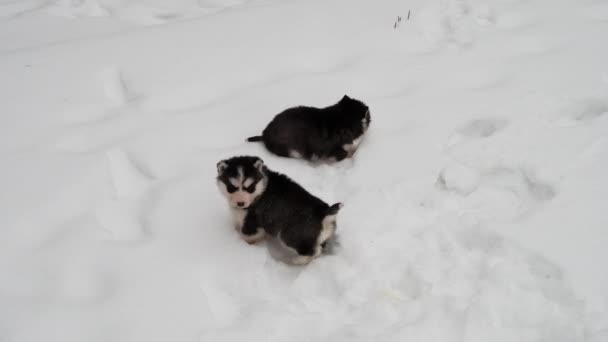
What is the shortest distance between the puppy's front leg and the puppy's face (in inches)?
4.4

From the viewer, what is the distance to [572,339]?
2.86 meters

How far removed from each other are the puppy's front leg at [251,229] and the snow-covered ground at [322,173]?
13 centimetres

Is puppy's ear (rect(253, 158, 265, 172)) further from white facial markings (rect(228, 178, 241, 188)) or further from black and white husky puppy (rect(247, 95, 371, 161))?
black and white husky puppy (rect(247, 95, 371, 161))

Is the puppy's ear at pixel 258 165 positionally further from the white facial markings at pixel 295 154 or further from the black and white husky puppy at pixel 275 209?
the white facial markings at pixel 295 154

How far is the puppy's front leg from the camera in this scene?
4070 mm

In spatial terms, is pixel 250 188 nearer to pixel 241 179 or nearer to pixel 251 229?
pixel 241 179

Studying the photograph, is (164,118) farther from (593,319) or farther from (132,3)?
(593,319)

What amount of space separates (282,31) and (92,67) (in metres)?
2.63

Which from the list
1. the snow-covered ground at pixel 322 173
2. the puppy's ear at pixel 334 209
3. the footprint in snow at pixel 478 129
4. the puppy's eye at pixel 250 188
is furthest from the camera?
the footprint in snow at pixel 478 129

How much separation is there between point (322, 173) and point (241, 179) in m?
1.23

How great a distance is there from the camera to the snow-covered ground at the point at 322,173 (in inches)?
131

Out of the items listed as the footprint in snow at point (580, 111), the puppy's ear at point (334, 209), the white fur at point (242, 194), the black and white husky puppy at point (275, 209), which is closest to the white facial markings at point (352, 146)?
the black and white husky puppy at point (275, 209)

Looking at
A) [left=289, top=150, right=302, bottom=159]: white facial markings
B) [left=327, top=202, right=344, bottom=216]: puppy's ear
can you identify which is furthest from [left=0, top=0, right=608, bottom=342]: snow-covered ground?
[left=327, top=202, right=344, bottom=216]: puppy's ear

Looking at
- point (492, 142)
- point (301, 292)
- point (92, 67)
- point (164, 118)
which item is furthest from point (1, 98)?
point (492, 142)
